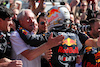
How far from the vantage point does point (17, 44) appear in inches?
75.5

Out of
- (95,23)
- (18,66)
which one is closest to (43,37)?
(18,66)

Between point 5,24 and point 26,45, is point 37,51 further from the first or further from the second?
point 5,24

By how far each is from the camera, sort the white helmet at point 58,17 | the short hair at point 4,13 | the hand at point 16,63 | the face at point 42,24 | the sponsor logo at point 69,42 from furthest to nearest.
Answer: the face at point 42,24 < the white helmet at point 58,17 < the sponsor logo at point 69,42 < the short hair at point 4,13 < the hand at point 16,63

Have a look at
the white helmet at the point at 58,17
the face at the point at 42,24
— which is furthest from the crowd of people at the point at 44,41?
the face at the point at 42,24

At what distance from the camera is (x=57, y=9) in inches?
101

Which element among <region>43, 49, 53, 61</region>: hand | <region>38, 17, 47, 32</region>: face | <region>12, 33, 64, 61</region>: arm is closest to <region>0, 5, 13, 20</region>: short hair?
<region>12, 33, 64, 61</region>: arm

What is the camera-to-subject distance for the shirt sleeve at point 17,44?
191 centimetres

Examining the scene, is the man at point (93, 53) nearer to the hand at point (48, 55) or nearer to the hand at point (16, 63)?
the hand at point (48, 55)

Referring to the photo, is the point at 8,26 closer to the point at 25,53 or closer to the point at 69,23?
the point at 25,53

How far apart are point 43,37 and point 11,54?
48cm

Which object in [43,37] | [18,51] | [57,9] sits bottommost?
[18,51]

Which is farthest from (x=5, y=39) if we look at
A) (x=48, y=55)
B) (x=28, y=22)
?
(x=48, y=55)

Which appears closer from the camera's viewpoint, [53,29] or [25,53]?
[25,53]

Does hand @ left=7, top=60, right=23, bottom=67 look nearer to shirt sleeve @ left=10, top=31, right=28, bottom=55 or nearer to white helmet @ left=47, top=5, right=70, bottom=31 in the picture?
shirt sleeve @ left=10, top=31, right=28, bottom=55
